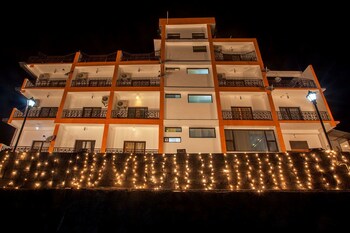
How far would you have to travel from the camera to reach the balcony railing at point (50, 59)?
56.2 ft

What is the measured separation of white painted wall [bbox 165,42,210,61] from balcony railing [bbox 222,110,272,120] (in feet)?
17.5

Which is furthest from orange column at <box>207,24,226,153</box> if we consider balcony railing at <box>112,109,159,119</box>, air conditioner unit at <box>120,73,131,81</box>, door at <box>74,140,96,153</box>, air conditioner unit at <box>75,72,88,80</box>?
air conditioner unit at <box>75,72,88,80</box>

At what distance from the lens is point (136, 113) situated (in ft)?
50.4

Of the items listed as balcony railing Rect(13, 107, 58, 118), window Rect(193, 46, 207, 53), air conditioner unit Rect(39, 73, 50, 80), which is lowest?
balcony railing Rect(13, 107, 58, 118)

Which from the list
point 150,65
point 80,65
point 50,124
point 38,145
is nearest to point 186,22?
point 150,65

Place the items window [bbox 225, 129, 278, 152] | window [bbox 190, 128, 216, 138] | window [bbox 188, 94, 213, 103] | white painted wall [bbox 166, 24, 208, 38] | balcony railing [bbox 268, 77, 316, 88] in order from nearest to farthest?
window [bbox 225, 129, 278, 152] → window [bbox 190, 128, 216, 138] → window [bbox 188, 94, 213, 103] → balcony railing [bbox 268, 77, 316, 88] → white painted wall [bbox 166, 24, 208, 38]

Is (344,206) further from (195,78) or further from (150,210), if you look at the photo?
(195,78)

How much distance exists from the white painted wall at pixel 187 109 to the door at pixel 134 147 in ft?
9.28

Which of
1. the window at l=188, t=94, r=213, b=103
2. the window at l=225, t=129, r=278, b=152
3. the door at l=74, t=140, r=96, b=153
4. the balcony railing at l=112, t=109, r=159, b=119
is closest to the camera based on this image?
the window at l=225, t=129, r=278, b=152

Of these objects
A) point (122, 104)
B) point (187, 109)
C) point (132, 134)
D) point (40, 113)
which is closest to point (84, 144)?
point (132, 134)

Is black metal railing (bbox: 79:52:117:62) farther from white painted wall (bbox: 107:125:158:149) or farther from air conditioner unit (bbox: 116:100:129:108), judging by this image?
white painted wall (bbox: 107:125:158:149)

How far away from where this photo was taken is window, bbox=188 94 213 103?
14516mm

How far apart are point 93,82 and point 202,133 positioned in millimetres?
10754

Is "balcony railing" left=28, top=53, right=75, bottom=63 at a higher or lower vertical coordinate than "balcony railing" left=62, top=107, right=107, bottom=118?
higher
